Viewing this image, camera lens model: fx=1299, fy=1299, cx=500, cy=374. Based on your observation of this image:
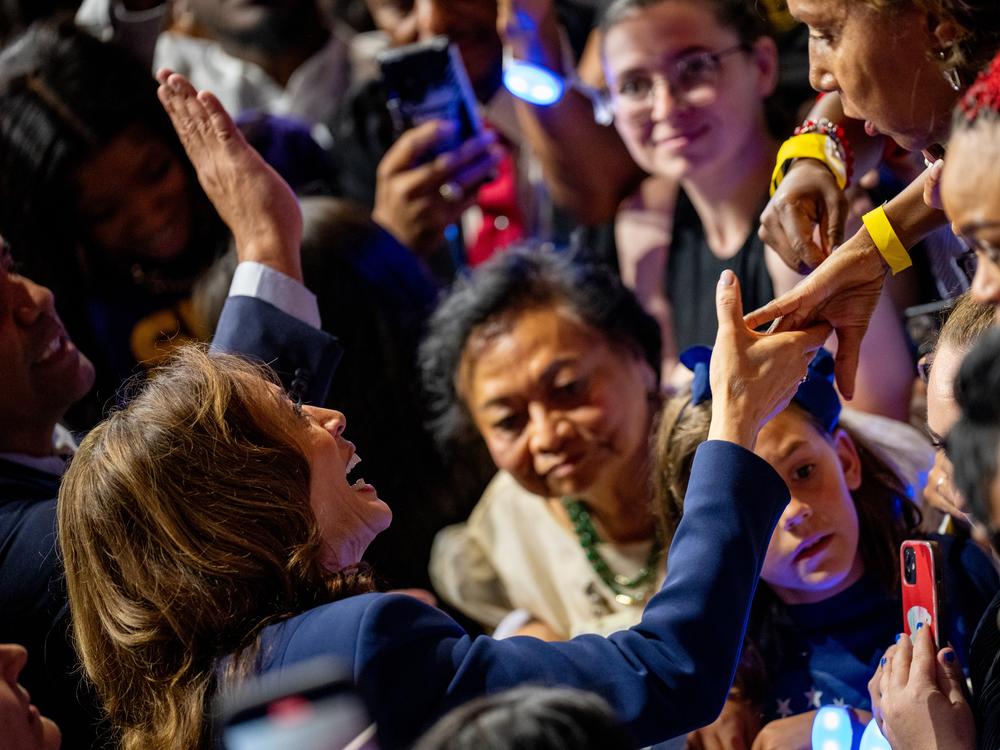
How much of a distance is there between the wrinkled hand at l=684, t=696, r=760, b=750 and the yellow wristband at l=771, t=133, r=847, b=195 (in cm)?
69

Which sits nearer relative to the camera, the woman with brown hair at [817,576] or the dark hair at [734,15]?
the woman with brown hair at [817,576]

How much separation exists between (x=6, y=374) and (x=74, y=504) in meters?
0.46

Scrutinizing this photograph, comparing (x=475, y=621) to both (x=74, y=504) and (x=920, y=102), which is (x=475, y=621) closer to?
(x=74, y=504)

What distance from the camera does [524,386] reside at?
2.12m

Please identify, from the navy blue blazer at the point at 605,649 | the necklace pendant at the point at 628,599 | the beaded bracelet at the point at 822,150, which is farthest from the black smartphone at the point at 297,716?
the necklace pendant at the point at 628,599

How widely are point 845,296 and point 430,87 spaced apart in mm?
1417

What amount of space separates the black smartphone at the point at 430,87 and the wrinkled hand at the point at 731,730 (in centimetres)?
143

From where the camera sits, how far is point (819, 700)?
5.56 feet

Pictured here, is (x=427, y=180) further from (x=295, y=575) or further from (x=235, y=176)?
(x=295, y=575)

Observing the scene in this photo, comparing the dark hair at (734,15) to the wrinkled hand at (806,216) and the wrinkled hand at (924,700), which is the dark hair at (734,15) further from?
the wrinkled hand at (924,700)

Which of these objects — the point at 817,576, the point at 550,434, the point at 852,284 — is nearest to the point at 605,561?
the point at 550,434

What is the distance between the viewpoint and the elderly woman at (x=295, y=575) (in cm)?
126

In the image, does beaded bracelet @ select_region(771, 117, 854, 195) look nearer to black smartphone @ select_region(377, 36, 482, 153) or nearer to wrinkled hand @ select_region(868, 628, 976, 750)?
wrinkled hand @ select_region(868, 628, 976, 750)

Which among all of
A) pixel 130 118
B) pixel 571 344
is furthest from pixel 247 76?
pixel 571 344
